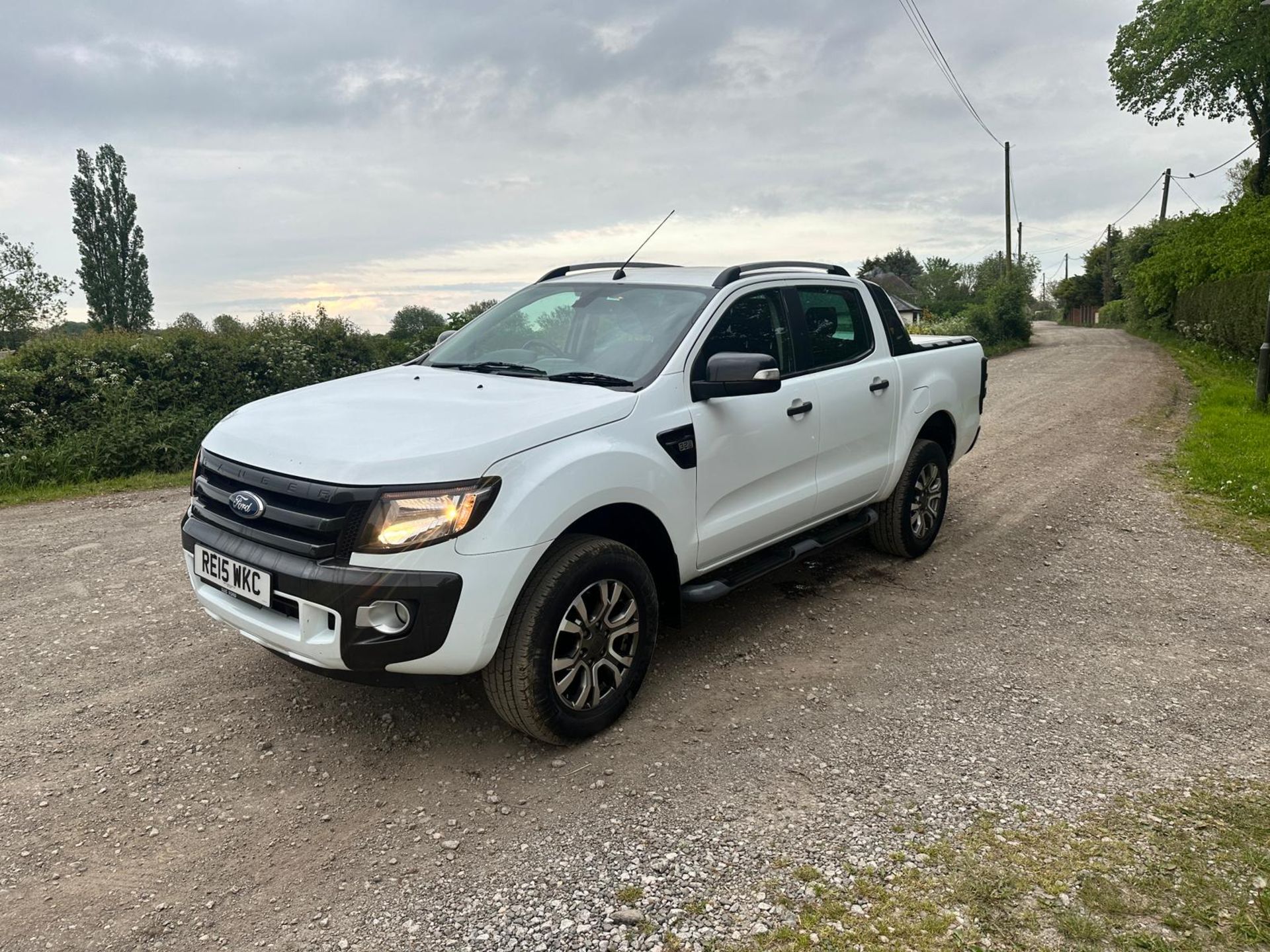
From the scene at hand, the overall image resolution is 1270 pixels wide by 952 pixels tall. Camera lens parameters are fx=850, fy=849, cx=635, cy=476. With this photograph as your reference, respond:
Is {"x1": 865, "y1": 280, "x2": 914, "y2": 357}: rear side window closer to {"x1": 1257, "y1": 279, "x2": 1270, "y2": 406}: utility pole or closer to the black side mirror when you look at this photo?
the black side mirror

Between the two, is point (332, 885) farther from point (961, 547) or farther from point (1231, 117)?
point (1231, 117)

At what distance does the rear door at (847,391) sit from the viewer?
464 centimetres

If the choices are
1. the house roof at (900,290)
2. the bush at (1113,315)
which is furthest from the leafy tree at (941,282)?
the bush at (1113,315)

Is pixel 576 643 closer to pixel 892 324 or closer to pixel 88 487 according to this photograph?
pixel 892 324

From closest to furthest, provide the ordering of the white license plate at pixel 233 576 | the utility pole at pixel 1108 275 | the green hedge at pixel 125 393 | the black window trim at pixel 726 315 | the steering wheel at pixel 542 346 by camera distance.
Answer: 1. the white license plate at pixel 233 576
2. the black window trim at pixel 726 315
3. the steering wheel at pixel 542 346
4. the green hedge at pixel 125 393
5. the utility pole at pixel 1108 275

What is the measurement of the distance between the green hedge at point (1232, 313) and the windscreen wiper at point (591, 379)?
1541 centimetres

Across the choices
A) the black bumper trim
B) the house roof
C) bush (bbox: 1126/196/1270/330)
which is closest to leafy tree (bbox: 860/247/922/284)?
the house roof

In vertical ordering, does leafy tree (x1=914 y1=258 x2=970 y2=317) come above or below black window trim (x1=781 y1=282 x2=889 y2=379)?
above

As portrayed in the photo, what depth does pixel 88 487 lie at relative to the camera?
8.09m

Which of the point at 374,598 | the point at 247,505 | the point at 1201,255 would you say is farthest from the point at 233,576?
the point at 1201,255

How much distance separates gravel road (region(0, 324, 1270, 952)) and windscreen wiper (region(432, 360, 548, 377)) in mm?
1476

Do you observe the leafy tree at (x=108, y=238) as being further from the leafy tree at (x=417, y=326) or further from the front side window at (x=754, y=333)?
the front side window at (x=754, y=333)

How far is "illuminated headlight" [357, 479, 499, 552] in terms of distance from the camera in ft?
9.45

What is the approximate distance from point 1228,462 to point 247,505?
8.98 meters
